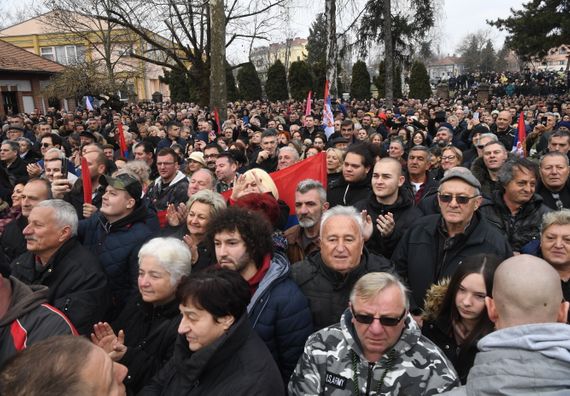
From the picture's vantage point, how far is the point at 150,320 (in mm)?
2930

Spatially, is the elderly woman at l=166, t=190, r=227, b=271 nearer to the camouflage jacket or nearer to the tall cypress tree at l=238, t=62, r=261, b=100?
the camouflage jacket

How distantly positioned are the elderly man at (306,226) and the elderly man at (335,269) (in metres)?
0.69

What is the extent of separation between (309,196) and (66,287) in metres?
1.84

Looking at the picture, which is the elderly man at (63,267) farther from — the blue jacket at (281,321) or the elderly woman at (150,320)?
the blue jacket at (281,321)

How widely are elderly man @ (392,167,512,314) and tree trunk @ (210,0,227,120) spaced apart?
989 cm

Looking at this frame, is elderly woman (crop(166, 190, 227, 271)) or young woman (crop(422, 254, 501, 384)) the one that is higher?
elderly woman (crop(166, 190, 227, 271))

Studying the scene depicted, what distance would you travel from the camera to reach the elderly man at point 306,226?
12.2 ft

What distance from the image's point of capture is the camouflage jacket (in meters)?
Result: 2.14

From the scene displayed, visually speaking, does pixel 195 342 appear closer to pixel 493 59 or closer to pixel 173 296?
pixel 173 296

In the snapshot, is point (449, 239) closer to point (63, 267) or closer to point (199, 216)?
point (199, 216)

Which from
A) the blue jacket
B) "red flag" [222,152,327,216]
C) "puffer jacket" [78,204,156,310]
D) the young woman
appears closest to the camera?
the young woman

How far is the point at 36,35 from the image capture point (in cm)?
5216

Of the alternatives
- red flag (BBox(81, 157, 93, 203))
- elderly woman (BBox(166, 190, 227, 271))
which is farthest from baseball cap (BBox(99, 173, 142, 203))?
red flag (BBox(81, 157, 93, 203))

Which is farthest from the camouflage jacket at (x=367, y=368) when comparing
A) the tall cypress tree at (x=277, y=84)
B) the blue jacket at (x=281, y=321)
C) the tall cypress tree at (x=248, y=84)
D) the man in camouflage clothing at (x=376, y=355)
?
the tall cypress tree at (x=248, y=84)
